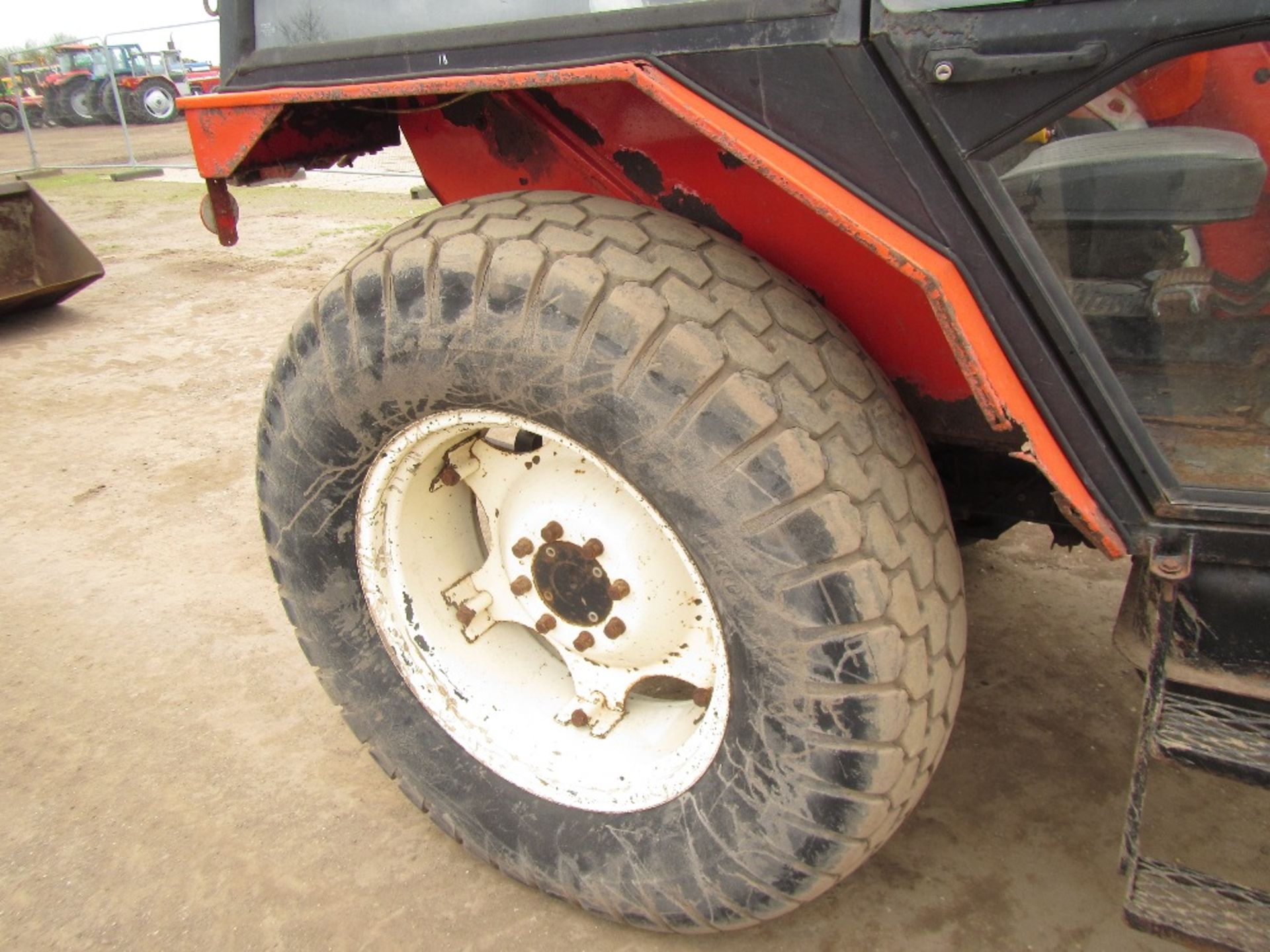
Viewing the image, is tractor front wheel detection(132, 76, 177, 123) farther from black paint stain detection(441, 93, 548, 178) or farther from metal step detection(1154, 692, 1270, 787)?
metal step detection(1154, 692, 1270, 787)

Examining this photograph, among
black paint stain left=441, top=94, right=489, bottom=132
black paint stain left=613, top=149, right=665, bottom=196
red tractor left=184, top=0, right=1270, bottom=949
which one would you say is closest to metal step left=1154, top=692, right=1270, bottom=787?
red tractor left=184, top=0, right=1270, bottom=949

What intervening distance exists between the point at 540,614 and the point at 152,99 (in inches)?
893

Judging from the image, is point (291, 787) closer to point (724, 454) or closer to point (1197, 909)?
point (724, 454)

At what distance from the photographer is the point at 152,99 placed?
20.6 meters

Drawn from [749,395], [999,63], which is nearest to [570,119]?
[749,395]

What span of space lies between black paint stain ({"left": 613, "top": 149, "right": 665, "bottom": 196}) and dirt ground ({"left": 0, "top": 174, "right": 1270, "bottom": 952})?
4.45 ft

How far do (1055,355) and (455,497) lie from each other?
122 centimetres

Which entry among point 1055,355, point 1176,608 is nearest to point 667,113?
point 1055,355

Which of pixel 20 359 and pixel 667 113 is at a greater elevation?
pixel 667 113

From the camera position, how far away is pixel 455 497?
6.72 ft

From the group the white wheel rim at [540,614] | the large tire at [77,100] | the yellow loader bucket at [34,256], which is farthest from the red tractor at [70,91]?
the white wheel rim at [540,614]

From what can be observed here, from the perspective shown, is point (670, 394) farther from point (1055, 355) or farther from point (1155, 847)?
point (1155, 847)

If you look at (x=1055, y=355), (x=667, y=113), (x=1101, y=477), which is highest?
(x=667, y=113)

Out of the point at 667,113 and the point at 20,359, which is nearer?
the point at 667,113
